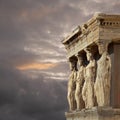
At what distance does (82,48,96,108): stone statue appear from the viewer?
20453mm

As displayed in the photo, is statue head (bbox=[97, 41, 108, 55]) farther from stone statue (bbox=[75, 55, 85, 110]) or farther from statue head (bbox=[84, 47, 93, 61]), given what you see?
stone statue (bbox=[75, 55, 85, 110])

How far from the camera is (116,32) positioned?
19625 mm

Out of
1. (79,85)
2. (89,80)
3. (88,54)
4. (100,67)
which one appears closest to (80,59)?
(79,85)

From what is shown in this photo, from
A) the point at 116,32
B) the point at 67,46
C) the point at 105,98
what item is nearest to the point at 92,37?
the point at 116,32

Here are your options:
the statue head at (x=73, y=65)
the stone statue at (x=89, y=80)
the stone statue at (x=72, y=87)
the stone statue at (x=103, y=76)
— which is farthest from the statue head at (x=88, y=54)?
the statue head at (x=73, y=65)

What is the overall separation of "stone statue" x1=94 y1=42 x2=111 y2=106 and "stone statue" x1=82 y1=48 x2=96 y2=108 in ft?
3.12

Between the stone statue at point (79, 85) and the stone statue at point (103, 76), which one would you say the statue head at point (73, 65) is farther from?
the stone statue at point (103, 76)

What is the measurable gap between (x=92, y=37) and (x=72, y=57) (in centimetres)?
352

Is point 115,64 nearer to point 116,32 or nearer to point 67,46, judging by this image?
point 116,32

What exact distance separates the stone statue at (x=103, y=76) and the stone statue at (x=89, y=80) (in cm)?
95

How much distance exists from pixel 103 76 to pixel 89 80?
1.23 metres

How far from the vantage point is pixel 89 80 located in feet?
67.3

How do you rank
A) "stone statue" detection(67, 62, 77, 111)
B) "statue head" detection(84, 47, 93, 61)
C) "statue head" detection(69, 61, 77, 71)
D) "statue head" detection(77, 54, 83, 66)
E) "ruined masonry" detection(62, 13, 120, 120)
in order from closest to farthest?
"ruined masonry" detection(62, 13, 120, 120)
"statue head" detection(84, 47, 93, 61)
"statue head" detection(77, 54, 83, 66)
"stone statue" detection(67, 62, 77, 111)
"statue head" detection(69, 61, 77, 71)

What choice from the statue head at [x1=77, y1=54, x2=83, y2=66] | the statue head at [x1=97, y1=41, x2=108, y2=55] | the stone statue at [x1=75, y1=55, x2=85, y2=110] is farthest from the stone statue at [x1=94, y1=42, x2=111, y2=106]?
the statue head at [x1=77, y1=54, x2=83, y2=66]
